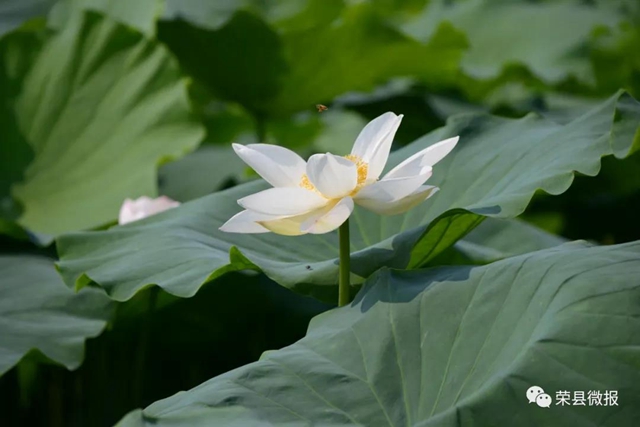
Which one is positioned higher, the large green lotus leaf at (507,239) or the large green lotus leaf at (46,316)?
the large green lotus leaf at (507,239)

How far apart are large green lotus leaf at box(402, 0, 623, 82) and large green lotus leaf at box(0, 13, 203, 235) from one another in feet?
3.12

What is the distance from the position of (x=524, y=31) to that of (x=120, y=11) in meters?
1.14

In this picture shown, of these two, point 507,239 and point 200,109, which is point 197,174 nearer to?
point 200,109

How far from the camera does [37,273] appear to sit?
1.37 metres

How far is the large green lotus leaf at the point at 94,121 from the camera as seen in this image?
1744mm

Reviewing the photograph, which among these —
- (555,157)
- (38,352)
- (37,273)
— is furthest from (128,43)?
(555,157)

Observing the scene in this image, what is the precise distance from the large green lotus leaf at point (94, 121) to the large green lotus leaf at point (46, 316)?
0.37m

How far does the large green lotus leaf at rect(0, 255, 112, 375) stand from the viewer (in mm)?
1181

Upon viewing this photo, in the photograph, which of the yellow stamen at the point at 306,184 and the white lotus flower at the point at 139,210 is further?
the white lotus flower at the point at 139,210

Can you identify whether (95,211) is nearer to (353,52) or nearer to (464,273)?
(353,52)

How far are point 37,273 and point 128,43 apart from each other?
658mm

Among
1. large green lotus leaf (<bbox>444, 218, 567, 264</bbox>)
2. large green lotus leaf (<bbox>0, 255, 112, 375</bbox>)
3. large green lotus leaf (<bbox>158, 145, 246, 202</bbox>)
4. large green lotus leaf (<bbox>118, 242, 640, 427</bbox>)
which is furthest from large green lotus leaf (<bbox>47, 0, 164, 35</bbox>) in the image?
large green lotus leaf (<bbox>118, 242, 640, 427</bbox>)

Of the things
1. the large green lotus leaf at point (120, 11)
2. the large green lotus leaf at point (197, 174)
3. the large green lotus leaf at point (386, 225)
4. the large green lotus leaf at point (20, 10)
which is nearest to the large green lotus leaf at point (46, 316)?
the large green lotus leaf at point (386, 225)

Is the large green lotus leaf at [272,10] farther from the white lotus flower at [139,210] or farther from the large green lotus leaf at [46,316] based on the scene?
the large green lotus leaf at [46,316]
